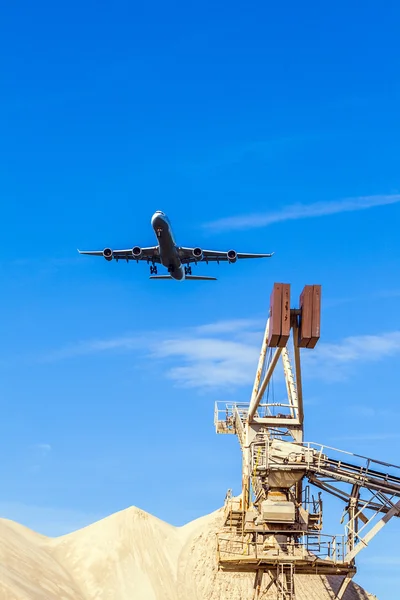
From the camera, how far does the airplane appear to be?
75.7 metres

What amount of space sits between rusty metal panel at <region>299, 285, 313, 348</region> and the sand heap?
70.1 metres

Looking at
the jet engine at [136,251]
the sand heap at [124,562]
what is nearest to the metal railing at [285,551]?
the jet engine at [136,251]

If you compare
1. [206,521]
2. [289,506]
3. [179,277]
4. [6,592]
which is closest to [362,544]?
[289,506]

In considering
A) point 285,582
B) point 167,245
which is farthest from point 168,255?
point 285,582

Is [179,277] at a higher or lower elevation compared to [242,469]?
higher

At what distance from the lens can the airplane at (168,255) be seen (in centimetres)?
7569

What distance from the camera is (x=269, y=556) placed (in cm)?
5225

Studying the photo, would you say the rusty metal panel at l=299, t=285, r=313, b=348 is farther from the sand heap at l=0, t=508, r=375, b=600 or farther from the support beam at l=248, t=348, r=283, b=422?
the sand heap at l=0, t=508, r=375, b=600

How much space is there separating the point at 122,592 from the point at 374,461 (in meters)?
81.4

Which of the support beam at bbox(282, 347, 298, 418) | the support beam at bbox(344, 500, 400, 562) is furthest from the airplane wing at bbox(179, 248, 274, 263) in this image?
the support beam at bbox(344, 500, 400, 562)

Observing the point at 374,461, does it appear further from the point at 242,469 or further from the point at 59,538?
the point at 59,538

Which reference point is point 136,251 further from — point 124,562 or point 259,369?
point 124,562

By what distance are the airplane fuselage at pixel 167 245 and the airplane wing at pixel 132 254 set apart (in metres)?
1.63

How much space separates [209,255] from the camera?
278 feet
